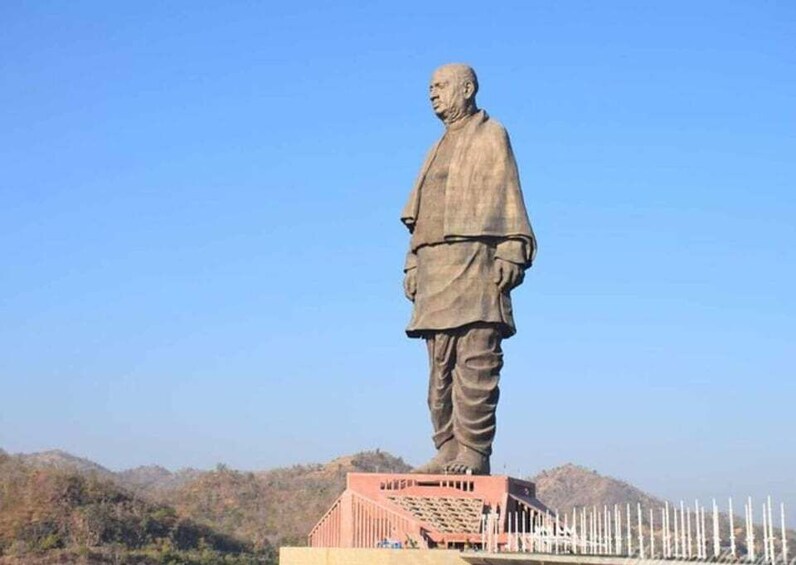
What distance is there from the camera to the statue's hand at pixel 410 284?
17.0 meters

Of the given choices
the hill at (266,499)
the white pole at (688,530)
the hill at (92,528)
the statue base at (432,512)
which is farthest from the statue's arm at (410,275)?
the hill at (266,499)

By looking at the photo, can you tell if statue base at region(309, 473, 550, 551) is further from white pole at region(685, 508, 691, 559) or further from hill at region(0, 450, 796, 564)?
hill at region(0, 450, 796, 564)

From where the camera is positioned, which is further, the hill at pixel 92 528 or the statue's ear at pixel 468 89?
the hill at pixel 92 528

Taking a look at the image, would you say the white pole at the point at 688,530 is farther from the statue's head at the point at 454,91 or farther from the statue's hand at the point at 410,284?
the statue's head at the point at 454,91

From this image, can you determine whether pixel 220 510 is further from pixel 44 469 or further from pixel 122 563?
pixel 122 563

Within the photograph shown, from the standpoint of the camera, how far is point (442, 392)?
16172mm

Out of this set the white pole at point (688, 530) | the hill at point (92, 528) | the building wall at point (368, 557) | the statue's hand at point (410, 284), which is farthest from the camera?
the hill at point (92, 528)

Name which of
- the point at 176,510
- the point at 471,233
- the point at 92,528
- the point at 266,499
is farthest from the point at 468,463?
the point at 266,499

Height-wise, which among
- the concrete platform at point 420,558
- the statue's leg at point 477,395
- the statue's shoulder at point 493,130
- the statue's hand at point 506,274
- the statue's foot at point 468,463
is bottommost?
the concrete platform at point 420,558

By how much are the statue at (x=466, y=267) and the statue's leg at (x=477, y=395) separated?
0.04ft

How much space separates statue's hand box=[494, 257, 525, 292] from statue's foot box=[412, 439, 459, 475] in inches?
83.0

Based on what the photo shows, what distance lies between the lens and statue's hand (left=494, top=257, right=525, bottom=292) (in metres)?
15.8

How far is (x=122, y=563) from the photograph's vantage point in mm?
29359

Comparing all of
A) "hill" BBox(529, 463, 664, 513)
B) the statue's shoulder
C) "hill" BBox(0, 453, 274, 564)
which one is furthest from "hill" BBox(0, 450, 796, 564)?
the statue's shoulder
